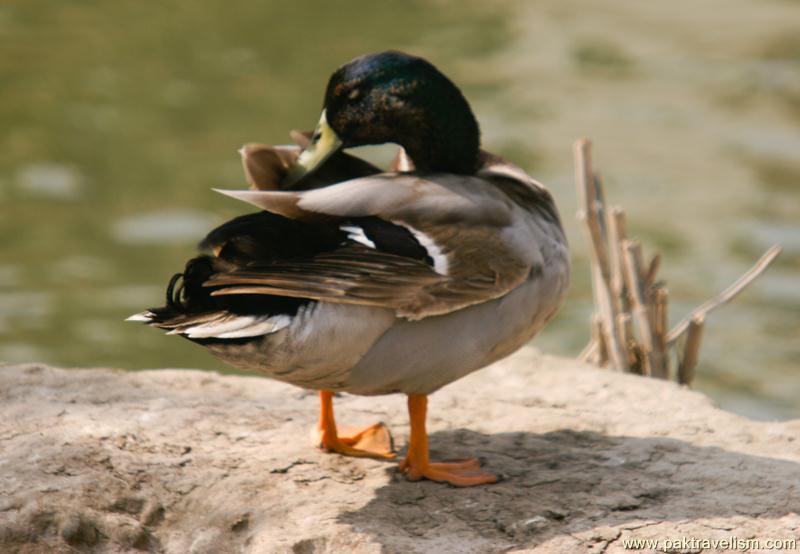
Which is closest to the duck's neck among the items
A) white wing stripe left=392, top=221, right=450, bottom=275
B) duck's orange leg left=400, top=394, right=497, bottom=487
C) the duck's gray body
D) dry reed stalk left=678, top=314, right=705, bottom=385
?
the duck's gray body

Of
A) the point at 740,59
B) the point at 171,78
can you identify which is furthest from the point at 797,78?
the point at 171,78

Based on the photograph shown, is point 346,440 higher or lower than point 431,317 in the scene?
lower

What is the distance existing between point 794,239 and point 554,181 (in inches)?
62.0

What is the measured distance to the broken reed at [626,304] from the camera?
538 centimetres

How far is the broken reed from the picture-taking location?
5.38 meters

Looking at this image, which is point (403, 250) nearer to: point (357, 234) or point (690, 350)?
point (357, 234)

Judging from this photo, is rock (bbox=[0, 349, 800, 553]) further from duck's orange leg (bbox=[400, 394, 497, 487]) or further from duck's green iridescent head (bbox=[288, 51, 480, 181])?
duck's green iridescent head (bbox=[288, 51, 480, 181])

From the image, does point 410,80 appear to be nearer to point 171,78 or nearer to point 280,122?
point 280,122


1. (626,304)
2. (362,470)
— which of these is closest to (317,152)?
(362,470)

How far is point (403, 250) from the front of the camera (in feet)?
11.8

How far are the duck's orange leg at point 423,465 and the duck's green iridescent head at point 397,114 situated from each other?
723 millimetres

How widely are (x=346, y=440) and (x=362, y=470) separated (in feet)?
0.59

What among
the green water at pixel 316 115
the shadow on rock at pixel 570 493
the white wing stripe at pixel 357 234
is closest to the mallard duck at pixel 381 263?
the white wing stripe at pixel 357 234

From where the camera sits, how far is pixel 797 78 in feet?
32.6
